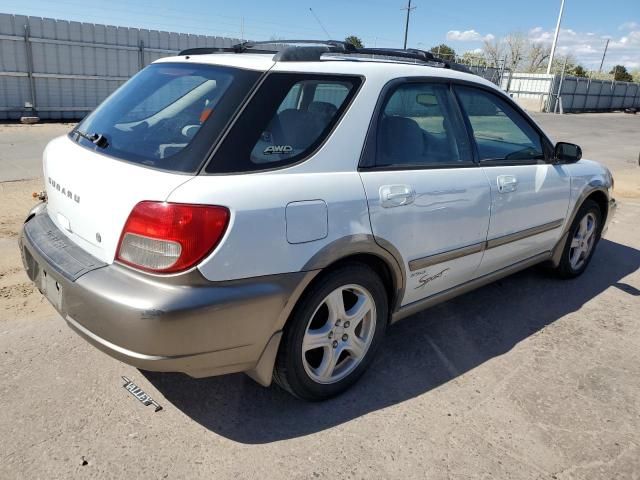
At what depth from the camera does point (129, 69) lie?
577 inches

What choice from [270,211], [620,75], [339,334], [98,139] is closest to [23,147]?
[98,139]

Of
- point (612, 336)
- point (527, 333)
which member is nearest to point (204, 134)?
point (527, 333)

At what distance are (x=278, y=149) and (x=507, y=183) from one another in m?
1.76

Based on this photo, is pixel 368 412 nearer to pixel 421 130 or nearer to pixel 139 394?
pixel 139 394

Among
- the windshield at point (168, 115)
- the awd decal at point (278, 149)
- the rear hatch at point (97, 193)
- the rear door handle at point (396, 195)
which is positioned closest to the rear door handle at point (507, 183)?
the rear door handle at point (396, 195)

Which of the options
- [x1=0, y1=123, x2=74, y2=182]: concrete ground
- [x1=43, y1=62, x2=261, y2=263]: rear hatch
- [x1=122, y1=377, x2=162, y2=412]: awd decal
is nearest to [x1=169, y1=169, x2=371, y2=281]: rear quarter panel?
[x1=43, y1=62, x2=261, y2=263]: rear hatch

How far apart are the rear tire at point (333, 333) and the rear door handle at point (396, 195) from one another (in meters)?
0.35

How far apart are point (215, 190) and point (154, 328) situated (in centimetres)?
60

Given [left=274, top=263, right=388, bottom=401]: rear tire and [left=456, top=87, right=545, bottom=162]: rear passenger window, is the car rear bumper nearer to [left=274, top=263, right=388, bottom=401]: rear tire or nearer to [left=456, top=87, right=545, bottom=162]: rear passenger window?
[left=274, top=263, right=388, bottom=401]: rear tire

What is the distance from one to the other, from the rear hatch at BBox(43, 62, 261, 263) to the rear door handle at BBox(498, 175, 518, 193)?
5.85ft

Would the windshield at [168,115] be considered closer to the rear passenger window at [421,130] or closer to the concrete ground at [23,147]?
the rear passenger window at [421,130]

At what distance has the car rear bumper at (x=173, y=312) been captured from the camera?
210 centimetres

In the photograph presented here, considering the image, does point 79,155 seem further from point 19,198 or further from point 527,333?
point 19,198

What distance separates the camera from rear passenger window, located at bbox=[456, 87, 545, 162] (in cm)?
343
